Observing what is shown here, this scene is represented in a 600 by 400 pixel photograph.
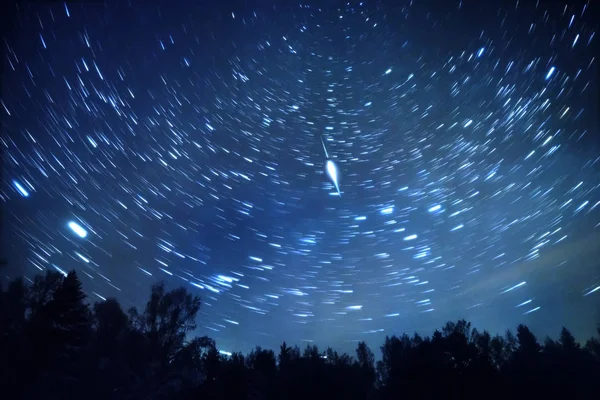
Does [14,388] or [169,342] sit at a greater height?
[169,342]

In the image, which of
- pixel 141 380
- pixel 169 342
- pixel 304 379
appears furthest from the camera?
pixel 169 342

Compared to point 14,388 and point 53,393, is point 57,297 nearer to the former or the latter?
point 14,388

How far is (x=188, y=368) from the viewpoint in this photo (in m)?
26.7

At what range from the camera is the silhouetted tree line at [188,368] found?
16969mm

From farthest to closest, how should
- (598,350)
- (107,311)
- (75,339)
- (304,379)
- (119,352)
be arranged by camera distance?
(598,350), (107,311), (119,352), (75,339), (304,379)

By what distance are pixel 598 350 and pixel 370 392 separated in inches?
1518

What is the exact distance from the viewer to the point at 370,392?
27.2m

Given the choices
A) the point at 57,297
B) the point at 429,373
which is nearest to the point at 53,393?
the point at 57,297

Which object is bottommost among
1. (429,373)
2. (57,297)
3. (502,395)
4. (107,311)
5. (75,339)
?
(502,395)

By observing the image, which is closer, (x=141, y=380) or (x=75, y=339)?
(x=75, y=339)

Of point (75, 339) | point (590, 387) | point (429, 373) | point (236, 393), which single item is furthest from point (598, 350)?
point (75, 339)

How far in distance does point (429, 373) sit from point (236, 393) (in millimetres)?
11482

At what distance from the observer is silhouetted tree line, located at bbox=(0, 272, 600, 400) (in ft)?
55.7

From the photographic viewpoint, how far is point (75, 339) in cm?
1859
